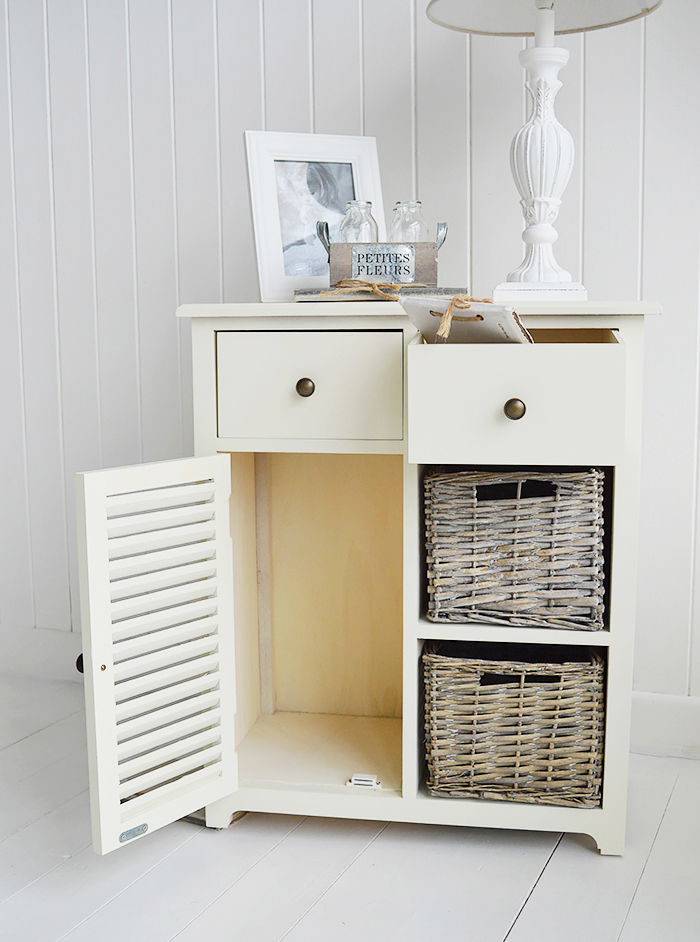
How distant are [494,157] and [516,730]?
100 centimetres

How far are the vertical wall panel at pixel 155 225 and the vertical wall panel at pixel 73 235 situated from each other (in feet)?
0.40

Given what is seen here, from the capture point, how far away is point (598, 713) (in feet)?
3.88

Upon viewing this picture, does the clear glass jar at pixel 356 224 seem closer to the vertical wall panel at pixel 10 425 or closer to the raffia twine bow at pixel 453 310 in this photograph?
the raffia twine bow at pixel 453 310

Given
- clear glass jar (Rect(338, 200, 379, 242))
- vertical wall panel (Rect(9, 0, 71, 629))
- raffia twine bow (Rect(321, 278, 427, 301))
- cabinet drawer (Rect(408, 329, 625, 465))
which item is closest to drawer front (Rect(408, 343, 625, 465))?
cabinet drawer (Rect(408, 329, 625, 465))

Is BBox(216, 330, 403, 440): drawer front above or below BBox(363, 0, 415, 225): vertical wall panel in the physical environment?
below

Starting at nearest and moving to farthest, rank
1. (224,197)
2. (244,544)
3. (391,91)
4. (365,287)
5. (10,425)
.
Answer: (365,287)
(244,544)
(391,91)
(224,197)
(10,425)

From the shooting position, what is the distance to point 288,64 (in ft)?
5.35

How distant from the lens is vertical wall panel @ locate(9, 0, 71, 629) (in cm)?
183

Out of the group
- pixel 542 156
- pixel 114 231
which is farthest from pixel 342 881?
pixel 114 231

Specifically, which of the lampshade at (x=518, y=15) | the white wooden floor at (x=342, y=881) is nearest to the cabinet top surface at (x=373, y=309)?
the lampshade at (x=518, y=15)

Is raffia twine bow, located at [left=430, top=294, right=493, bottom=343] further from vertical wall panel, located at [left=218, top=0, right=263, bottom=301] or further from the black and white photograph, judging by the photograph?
vertical wall panel, located at [left=218, top=0, right=263, bottom=301]

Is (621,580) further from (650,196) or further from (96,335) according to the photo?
(96,335)

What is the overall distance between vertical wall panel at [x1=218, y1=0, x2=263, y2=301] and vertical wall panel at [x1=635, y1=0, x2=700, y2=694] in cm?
72

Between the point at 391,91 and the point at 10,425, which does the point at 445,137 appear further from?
the point at 10,425
